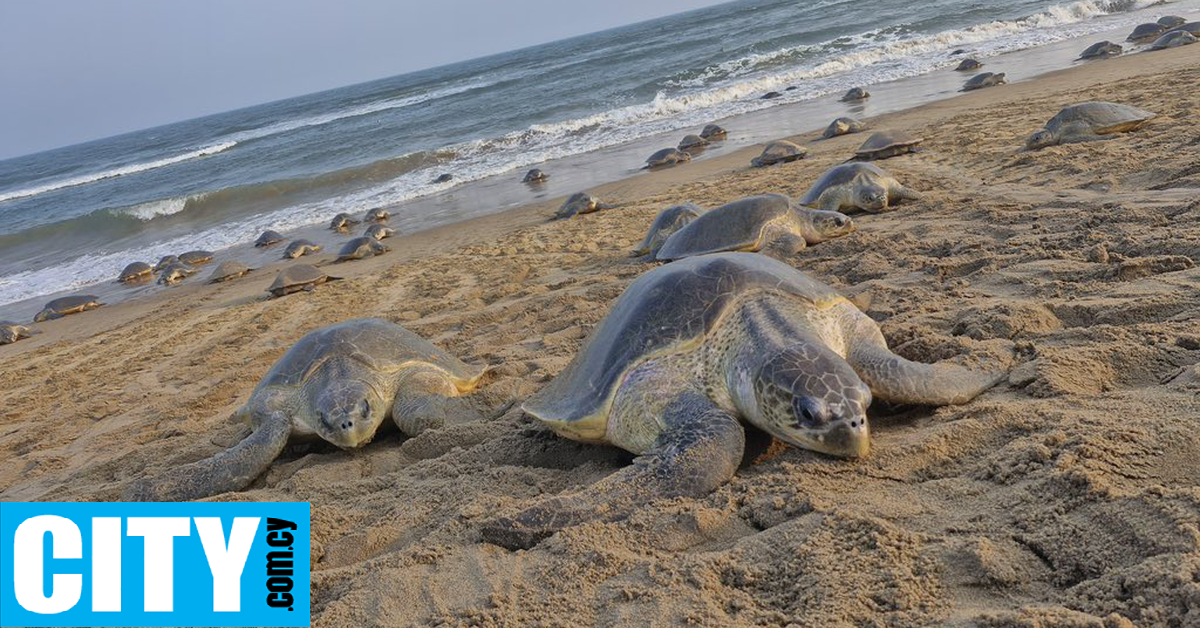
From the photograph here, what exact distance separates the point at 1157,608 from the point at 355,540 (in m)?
2.66

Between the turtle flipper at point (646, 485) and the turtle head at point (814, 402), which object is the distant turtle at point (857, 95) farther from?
the turtle flipper at point (646, 485)

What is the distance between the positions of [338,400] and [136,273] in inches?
468

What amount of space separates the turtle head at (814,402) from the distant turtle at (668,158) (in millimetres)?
11159

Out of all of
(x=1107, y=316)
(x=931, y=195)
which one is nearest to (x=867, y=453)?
(x=1107, y=316)

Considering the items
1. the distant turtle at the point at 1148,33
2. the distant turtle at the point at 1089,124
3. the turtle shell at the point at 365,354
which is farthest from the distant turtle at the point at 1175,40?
the turtle shell at the point at 365,354

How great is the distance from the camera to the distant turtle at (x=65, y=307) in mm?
11867

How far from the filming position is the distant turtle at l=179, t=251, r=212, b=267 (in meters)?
14.0

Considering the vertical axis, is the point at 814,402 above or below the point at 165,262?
above

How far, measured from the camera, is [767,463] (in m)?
2.98

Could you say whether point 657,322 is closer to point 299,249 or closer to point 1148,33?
point 299,249

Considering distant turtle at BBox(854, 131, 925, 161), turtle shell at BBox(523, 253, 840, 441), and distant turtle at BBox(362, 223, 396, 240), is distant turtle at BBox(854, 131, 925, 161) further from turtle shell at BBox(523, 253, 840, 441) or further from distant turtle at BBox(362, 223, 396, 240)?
distant turtle at BBox(362, 223, 396, 240)

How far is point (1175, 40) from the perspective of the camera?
13898 millimetres

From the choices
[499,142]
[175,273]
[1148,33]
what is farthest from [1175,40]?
[175,273]

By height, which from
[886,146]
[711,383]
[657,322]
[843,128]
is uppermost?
[657,322]
